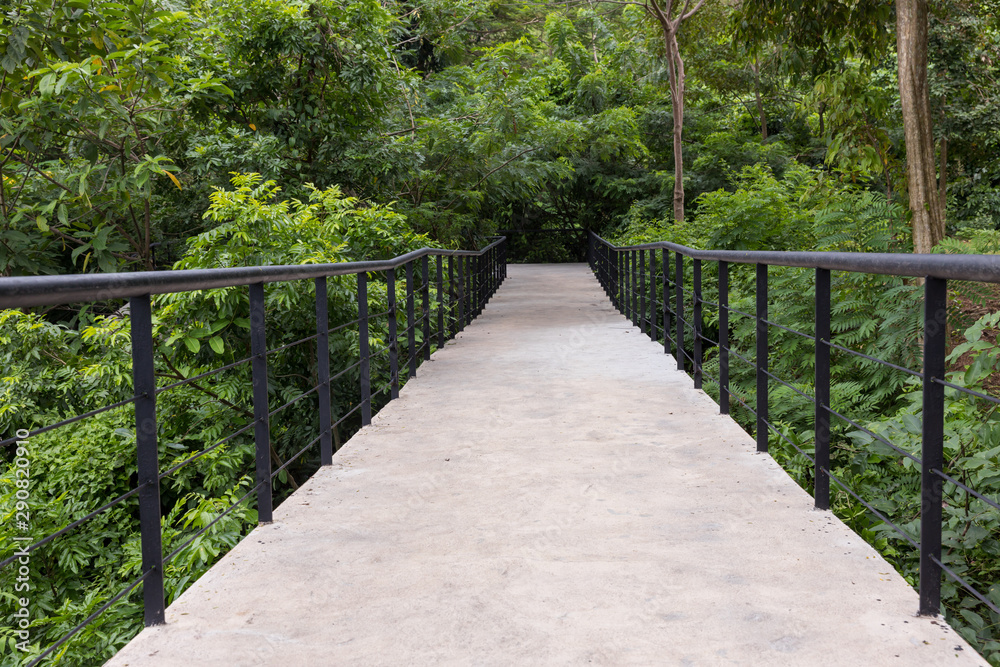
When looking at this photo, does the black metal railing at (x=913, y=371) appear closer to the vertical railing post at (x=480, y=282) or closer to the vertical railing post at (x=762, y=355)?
the vertical railing post at (x=762, y=355)

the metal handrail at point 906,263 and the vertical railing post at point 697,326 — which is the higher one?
the metal handrail at point 906,263

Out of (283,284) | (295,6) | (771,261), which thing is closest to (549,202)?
(295,6)

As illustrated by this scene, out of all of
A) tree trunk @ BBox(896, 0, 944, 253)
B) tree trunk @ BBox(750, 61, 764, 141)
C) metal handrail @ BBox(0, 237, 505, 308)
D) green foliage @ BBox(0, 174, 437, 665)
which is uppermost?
tree trunk @ BBox(750, 61, 764, 141)

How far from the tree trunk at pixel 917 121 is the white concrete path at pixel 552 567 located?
12.8ft

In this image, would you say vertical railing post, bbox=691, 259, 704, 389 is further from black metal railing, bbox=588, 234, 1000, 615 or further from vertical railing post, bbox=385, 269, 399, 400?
vertical railing post, bbox=385, 269, 399, 400

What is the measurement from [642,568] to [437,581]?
2.24ft

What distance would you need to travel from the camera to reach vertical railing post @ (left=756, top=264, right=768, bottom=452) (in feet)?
13.1

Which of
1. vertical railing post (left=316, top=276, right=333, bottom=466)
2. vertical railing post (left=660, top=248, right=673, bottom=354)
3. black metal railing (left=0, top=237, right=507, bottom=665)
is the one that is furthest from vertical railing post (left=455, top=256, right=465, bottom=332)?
vertical railing post (left=316, top=276, right=333, bottom=466)

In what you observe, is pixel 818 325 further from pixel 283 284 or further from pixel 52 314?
pixel 52 314

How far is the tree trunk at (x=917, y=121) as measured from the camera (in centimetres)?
725

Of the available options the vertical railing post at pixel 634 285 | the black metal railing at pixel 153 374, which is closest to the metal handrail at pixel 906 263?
the black metal railing at pixel 153 374

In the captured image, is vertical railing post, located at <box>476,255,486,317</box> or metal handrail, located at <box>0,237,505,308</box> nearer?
Result: metal handrail, located at <box>0,237,505,308</box>

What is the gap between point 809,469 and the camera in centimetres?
503

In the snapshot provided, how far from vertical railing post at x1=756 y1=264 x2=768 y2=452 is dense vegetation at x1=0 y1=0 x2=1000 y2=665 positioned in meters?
0.41
